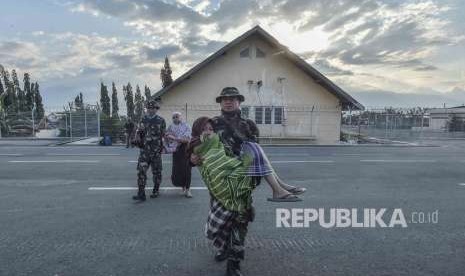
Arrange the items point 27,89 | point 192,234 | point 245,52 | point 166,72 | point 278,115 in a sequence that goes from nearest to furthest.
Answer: point 192,234
point 245,52
point 278,115
point 166,72
point 27,89

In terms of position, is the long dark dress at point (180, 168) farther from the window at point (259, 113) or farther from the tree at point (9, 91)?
the tree at point (9, 91)

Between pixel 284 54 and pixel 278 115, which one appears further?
pixel 278 115

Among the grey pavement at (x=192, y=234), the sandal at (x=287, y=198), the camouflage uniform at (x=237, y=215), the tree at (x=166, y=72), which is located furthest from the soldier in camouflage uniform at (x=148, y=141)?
the tree at (x=166, y=72)

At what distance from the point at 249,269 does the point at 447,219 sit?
12.2 feet

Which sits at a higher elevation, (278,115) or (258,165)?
(278,115)

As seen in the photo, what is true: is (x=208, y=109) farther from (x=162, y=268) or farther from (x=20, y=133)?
(x=162, y=268)

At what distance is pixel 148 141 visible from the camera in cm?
630

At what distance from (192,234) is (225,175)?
1852 mm

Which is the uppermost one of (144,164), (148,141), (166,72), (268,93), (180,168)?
(166,72)

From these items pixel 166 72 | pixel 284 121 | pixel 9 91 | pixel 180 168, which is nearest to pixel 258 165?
pixel 180 168

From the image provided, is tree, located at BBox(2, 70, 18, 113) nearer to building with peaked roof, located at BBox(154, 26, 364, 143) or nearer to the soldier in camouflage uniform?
building with peaked roof, located at BBox(154, 26, 364, 143)

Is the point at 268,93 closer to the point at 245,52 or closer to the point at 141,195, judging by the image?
the point at 245,52

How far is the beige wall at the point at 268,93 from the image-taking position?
22.5 metres

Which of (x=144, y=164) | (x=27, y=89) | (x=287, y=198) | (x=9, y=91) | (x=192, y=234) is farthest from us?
(x=27, y=89)
